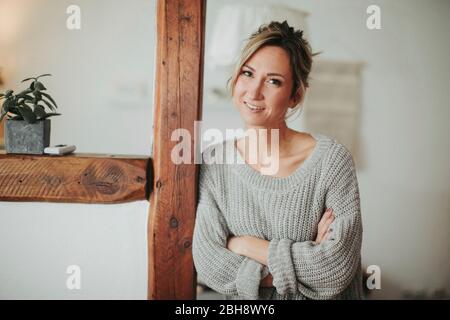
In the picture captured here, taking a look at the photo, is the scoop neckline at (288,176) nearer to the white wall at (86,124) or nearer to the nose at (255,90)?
the nose at (255,90)

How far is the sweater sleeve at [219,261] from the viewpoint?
1.21 meters

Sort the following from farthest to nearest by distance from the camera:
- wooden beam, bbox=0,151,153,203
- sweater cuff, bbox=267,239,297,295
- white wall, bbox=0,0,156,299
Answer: white wall, bbox=0,0,156,299
wooden beam, bbox=0,151,153,203
sweater cuff, bbox=267,239,297,295

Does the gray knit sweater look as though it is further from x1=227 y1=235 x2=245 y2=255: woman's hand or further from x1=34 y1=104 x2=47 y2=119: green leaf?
x1=34 y1=104 x2=47 y2=119: green leaf

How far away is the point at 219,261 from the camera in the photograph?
4.02ft

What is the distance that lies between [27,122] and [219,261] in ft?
2.59

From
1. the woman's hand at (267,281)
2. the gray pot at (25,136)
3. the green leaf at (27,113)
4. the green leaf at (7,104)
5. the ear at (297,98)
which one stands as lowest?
the woman's hand at (267,281)

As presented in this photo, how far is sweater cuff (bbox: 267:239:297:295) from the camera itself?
3.86 feet

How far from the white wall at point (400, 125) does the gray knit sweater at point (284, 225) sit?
19 centimetres

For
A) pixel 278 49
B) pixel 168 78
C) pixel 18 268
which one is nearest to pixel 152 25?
pixel 168 78

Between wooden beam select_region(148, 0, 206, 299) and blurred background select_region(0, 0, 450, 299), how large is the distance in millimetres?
121

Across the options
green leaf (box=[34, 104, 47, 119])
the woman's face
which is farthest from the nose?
green leaf (box=[34, 104, 47, 119])

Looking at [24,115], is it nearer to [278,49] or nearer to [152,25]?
[152,25]

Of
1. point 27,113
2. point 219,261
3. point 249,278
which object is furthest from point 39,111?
point 249,278

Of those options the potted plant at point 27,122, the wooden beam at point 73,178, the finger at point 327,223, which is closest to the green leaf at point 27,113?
the potted plant at point 27,122
